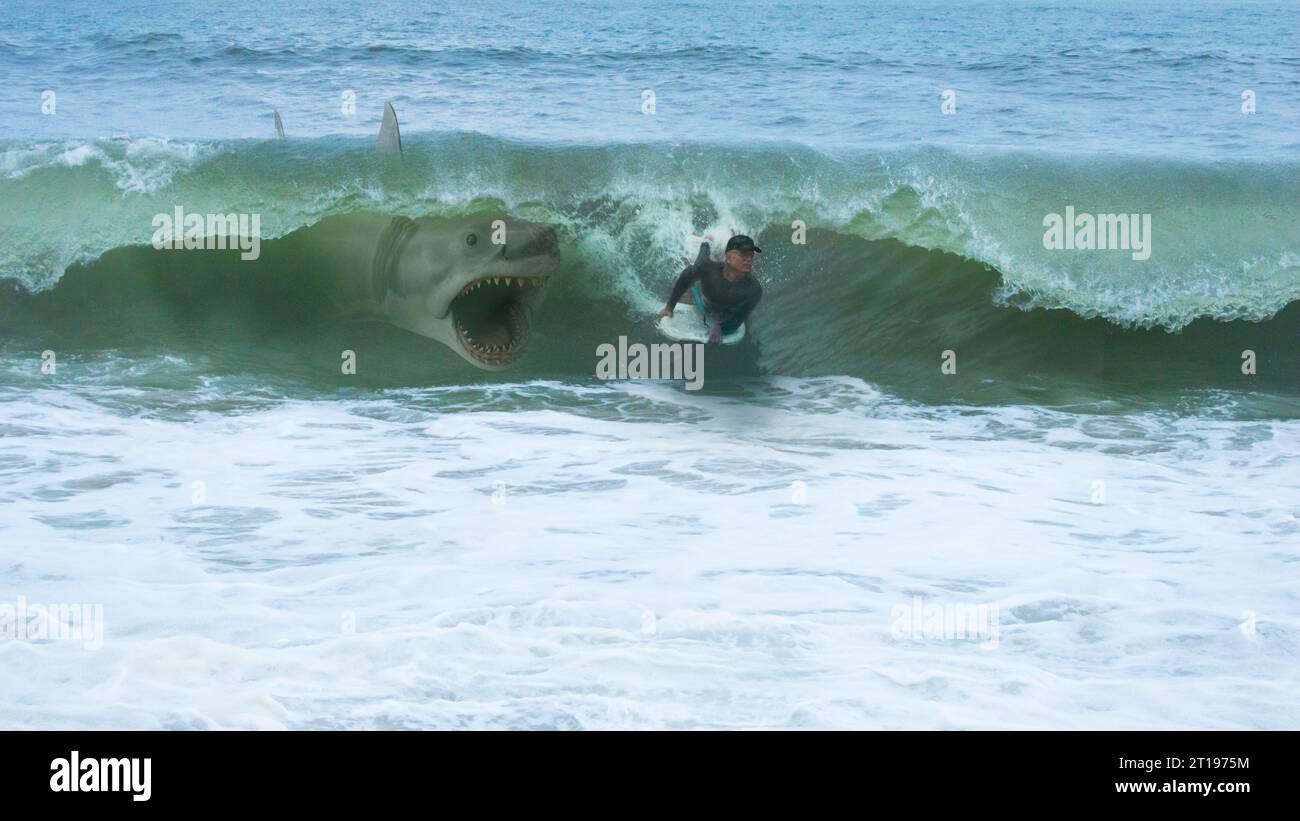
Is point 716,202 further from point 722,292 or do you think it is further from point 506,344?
point 506,344

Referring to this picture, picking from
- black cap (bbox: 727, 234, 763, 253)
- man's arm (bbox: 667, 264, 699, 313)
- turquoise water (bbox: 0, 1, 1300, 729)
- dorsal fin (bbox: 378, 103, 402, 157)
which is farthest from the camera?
dorsal fin (bbox: 378, 103, 402, 157)

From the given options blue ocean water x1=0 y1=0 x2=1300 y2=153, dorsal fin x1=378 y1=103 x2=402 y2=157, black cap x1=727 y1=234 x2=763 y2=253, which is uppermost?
blue ocean water x1=0 y1=0 x2=1300 y2=153

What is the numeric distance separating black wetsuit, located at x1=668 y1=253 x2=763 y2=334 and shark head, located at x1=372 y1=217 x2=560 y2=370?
1137 mm

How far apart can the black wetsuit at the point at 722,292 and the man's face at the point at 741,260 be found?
0.12 meters

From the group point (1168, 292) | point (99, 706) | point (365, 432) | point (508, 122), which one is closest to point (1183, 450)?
point (1168, 292)

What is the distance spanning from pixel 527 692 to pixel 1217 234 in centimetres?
1022

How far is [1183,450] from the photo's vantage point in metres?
8.61

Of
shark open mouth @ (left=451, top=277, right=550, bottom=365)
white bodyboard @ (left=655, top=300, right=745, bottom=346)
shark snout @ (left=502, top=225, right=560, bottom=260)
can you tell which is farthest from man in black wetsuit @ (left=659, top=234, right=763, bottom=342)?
shark open mouth @ (left=451, top=277, right=550, bottom=365)

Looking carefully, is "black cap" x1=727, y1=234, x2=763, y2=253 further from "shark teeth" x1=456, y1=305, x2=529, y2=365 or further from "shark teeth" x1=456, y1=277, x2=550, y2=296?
"shark teeth" x1=456, y1=305, x2=529, y2=365

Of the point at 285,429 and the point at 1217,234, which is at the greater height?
the point at 1217,234

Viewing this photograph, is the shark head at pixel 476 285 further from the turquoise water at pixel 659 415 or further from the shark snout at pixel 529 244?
the turquoise water at pixel 659 415

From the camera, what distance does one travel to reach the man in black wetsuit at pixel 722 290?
9727 mm

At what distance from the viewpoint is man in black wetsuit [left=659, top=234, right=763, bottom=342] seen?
9727 millimetres

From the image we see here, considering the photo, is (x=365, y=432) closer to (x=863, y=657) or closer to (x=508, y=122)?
(x=863, y=657)
